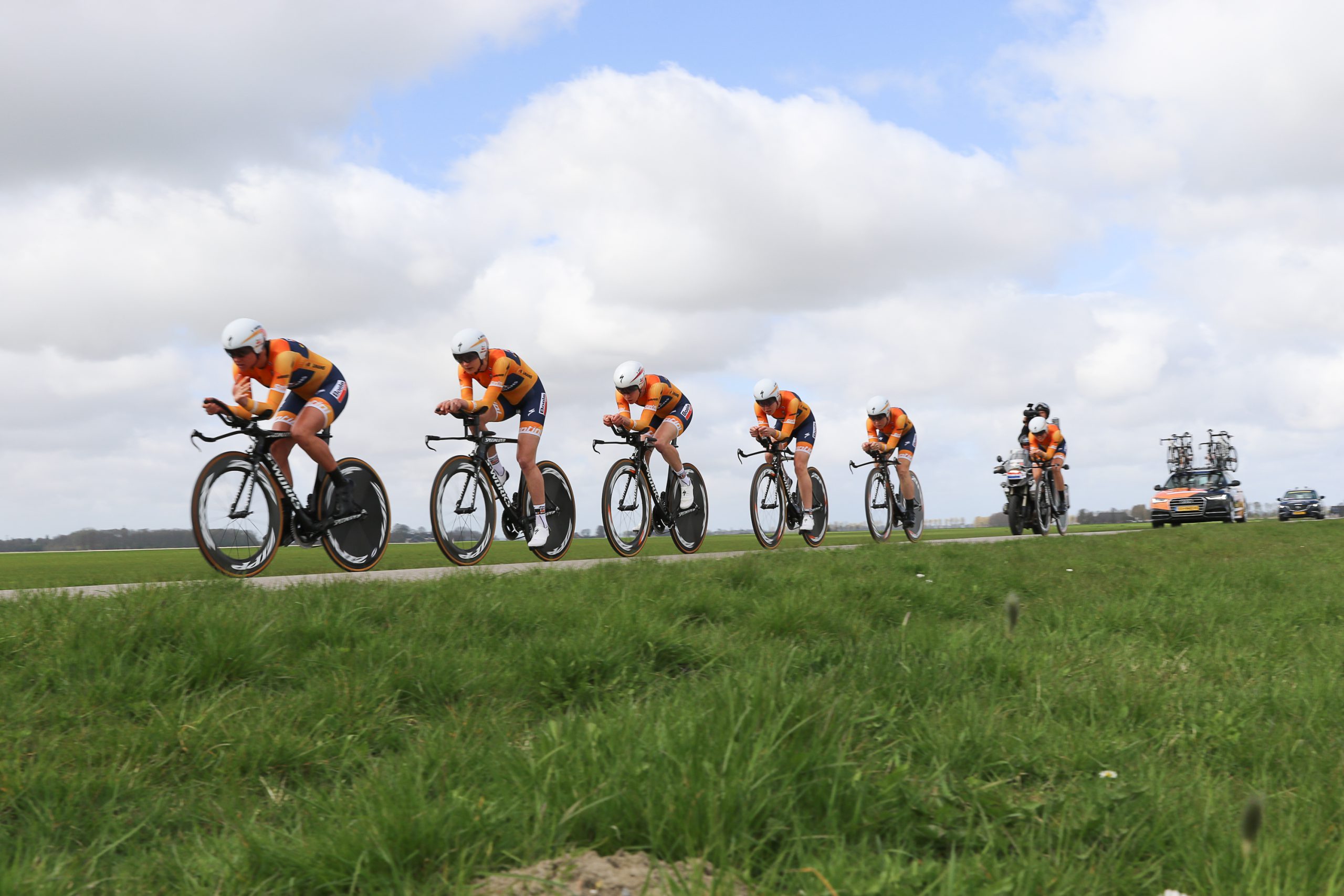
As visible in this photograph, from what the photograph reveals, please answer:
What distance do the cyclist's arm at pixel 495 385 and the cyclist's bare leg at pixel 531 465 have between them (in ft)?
2.12

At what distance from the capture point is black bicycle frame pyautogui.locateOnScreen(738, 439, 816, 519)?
13773 millimetres

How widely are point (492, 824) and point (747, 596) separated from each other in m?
3.78

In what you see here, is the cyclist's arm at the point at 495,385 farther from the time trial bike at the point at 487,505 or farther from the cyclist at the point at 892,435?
the cyclist at the point at 892,435

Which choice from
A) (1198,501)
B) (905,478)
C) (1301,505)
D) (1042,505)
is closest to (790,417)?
(905,478)

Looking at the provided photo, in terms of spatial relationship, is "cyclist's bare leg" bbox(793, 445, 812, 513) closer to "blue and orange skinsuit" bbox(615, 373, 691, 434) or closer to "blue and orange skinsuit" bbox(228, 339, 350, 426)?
"blue and orange skinsuit" bbox(615, 373, 691, 434)

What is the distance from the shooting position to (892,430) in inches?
636

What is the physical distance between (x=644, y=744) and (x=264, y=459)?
262 inches

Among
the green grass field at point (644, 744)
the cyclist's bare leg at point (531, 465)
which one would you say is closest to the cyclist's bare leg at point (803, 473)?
the cyclist's bare leg at point (531, 465)

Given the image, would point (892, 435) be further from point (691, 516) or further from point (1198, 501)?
point (1198, 501)

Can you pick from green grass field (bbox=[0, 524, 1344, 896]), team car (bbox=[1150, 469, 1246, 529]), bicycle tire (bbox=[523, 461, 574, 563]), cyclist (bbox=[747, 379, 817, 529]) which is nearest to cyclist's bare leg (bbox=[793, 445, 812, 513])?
cyclist (bbox=[747, 379, 817, 529])

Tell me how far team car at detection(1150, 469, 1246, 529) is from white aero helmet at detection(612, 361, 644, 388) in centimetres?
2522

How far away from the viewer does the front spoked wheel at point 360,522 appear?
28.3 feet

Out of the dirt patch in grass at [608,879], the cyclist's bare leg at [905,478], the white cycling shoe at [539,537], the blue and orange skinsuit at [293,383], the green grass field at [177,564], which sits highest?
the blue and orange skinsuit at [293,383]

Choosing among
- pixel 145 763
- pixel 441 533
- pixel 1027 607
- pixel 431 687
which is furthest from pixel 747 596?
pixel 441 533
